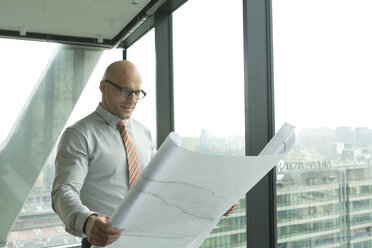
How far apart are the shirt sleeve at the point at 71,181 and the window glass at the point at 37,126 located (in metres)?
3.32

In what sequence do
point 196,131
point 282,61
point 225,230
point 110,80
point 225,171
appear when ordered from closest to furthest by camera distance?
point 225,171 < point 110,80 < point 282,61 < point 225,230 < point 196,131

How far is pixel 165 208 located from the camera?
77 cm

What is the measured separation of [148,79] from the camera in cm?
401

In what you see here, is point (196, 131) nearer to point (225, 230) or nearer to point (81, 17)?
point (225, 230)

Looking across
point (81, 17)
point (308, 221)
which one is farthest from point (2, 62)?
point (308, 221)

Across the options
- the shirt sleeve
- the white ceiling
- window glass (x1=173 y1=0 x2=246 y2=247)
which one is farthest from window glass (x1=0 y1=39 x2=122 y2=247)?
the shirt sleeve

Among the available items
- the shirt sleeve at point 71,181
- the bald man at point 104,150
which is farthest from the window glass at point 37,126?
the shirt sleeve at point 71,181

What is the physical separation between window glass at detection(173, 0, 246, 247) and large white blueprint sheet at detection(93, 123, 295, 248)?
4.81ft

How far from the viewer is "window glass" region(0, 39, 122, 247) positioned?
438 cm

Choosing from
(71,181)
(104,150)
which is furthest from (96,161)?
(71,181)

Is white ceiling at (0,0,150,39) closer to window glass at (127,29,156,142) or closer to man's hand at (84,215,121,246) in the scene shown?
window glass at (127,29,156,142)

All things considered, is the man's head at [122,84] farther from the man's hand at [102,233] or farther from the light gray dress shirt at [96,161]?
the man's hand at [102,233]

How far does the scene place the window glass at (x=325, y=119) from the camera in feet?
5.13

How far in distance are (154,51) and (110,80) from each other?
90.7 inches
